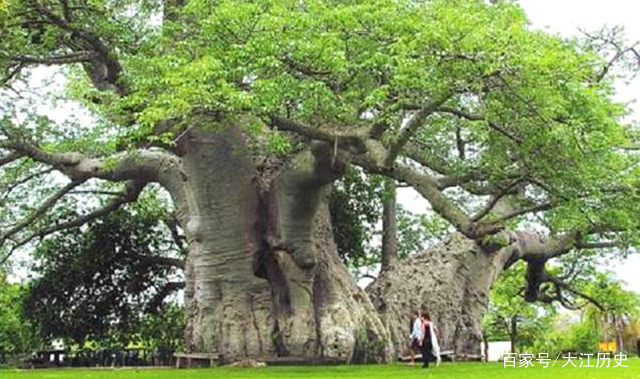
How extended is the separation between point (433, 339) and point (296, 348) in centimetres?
215

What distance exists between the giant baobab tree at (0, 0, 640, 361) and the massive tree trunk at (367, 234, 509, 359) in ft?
0.14

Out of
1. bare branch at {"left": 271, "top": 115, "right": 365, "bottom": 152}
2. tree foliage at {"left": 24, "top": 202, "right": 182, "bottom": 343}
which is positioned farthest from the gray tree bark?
bare branch at {"left": 271, "top": 115, "right": 365, "bottom": 152}

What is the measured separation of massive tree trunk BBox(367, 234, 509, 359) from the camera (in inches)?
629

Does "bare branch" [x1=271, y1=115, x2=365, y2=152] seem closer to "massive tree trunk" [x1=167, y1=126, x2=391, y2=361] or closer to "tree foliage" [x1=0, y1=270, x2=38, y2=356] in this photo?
"massive tree trunk" [x1=167, y1=126, x2=391, y2=361]

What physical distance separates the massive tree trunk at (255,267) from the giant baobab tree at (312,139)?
32 millimetres

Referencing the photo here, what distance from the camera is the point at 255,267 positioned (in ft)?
45.5

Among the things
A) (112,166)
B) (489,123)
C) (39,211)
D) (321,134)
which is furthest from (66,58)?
(489,123)

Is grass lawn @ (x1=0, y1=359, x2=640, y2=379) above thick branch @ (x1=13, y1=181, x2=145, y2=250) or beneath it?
beneath

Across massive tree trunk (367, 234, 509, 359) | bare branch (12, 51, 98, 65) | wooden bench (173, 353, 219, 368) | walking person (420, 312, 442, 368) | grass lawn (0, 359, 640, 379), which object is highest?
bare branch (12, 51, 98, 65)

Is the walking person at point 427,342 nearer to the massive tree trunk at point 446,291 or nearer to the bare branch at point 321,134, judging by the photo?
the massive tree trunk at point 446,291

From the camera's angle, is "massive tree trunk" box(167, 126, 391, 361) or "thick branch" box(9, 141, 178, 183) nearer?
"massive tree trunk" box(167, 126, 391, 361)

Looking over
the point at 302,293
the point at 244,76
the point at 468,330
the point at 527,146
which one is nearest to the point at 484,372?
the point at 527,146

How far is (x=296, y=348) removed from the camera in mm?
13219

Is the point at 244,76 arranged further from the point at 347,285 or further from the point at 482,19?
the point at 347,285
